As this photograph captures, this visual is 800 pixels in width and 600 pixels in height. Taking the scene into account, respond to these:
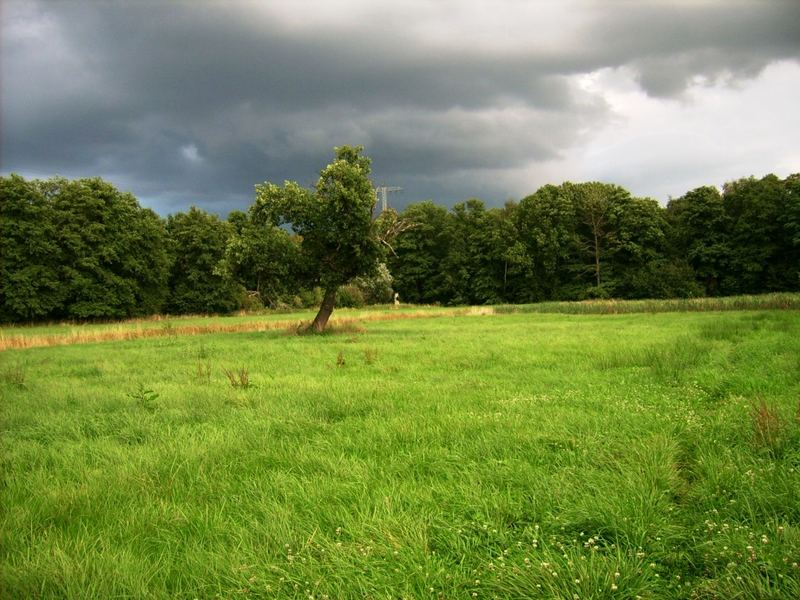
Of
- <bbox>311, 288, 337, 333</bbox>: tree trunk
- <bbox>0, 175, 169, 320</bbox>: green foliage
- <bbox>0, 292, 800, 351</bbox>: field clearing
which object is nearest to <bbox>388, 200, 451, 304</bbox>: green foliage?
<bbox>0, 292, 800, 351</bbox>: field clearing

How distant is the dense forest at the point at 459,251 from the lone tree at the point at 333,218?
458 inches

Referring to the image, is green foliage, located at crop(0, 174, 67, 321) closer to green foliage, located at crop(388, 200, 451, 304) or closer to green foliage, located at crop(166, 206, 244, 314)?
green foliage, located at crop(166, 206, 244, 314)

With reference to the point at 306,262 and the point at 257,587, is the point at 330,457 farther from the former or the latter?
the point at 306,262

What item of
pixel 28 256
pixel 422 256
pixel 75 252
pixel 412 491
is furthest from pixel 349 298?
pixel 412 491

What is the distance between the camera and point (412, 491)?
4805 mm

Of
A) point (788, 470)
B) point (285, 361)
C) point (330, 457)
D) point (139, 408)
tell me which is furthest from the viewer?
point (285, 361)

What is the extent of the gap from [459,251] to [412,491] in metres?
79.3

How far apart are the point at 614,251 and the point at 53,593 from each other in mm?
74012

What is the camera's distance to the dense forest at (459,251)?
49.9 meters

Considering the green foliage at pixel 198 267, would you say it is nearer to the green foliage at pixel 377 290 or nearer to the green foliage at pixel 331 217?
the green foliage at pixel 377 290

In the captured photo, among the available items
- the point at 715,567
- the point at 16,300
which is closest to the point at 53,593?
the point at 715,567

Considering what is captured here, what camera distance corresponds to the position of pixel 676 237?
68.7 meters

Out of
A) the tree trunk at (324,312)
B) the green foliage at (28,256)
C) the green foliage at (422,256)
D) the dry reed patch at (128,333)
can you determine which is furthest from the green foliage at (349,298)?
the tree trunk at (324,312)

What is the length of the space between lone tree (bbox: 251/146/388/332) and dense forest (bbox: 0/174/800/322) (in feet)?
38.1
